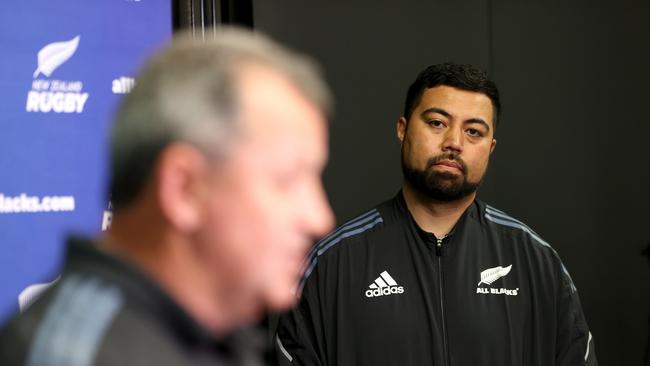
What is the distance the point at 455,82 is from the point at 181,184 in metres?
1.83

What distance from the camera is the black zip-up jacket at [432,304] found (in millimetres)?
2211

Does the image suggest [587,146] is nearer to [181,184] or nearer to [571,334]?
[571,334]

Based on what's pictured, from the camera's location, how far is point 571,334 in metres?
2.27

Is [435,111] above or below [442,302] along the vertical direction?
above

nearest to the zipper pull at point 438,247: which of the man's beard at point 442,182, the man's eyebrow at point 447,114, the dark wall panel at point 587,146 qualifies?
the man's beard at point 442,182

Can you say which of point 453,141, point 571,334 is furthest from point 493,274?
point 453,141

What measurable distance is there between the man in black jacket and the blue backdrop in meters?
0.80

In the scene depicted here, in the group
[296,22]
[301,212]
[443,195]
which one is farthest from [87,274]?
[296,22]

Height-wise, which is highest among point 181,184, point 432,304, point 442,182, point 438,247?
point 181,184

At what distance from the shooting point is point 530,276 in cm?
232

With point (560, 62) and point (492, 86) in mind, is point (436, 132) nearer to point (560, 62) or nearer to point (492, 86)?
point (492, 86)

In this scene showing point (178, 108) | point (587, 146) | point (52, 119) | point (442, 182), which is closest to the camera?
point (178, 108)

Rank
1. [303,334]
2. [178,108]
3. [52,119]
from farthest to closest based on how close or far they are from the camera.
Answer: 1. [52,119]
2. [303,334]
3. [178,108]

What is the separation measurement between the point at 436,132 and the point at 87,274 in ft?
5.90
